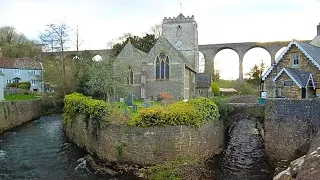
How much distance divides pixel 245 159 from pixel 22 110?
23682 millimetres

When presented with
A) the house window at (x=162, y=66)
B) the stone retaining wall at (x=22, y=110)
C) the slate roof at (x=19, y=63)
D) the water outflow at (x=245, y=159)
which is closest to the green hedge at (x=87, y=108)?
the stone retaining wall at (x=22, y=110)

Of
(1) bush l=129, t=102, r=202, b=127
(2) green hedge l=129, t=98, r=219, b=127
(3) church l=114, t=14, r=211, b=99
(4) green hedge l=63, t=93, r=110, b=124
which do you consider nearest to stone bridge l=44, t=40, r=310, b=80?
(3) church l=114, t=14, r=211, b=99

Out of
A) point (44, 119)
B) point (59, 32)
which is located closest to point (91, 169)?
point (44, 119)

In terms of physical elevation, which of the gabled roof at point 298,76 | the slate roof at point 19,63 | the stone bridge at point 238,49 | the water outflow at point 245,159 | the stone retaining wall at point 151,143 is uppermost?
the stone bridge at point 238,49

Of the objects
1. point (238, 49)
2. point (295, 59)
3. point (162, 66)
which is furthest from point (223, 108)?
point (238, 49)

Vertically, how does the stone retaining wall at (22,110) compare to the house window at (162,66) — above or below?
below

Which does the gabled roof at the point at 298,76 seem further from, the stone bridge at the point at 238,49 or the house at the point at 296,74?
the stone bridge at the point at 238,49

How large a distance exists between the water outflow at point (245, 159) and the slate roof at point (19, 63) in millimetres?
46988

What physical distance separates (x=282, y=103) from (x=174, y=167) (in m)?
7.13

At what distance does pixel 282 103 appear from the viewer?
17.4 meters

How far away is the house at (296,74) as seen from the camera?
20984 mm

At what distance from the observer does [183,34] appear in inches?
1933

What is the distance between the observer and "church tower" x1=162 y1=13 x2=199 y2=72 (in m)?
48.9

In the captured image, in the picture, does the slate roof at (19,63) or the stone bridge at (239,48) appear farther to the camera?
the stone bridge at (239,48)
